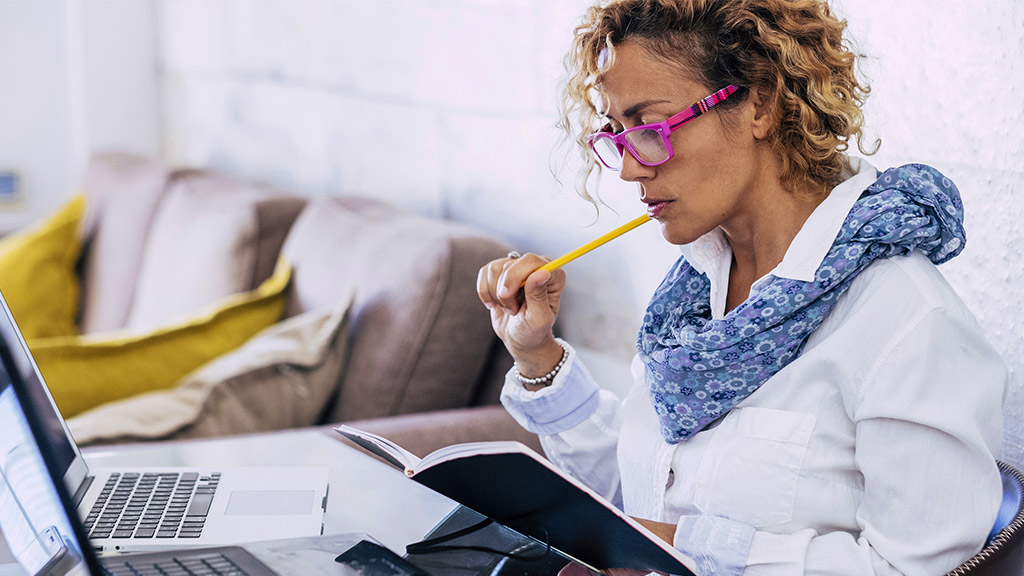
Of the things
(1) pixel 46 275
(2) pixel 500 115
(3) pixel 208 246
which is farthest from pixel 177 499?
(1) pixel 46 275

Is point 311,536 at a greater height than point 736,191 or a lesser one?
lesser

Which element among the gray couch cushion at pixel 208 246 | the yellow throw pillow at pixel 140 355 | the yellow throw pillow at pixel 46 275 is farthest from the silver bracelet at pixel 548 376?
the yellow throw pillow at pixel 46 275

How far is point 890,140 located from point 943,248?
0.35 metres

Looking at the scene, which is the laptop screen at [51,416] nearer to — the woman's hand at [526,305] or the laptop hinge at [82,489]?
the laptop hinge at [82,489]

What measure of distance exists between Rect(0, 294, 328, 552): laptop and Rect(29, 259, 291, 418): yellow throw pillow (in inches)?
30.9

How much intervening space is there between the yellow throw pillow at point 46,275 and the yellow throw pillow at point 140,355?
97 cm

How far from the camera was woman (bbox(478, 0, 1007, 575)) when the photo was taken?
92 cm

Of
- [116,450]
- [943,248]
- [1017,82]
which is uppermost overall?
[1017,82]

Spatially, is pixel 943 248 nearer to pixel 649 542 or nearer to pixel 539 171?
pixel 649 542

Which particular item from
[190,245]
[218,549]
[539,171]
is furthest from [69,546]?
[190,245]

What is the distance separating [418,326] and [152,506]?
0.75 m

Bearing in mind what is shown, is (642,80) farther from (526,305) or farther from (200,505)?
(200,505)

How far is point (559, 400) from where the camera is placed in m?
1.32

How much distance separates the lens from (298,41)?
109 inches
